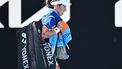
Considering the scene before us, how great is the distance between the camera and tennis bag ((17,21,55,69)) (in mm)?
5352

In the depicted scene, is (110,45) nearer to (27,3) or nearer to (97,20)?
(97,20)

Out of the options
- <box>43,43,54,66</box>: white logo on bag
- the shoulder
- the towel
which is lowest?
<box>43,43,54,66</box>: white logo on bag

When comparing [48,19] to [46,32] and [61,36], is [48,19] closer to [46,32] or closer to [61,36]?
[46,32]

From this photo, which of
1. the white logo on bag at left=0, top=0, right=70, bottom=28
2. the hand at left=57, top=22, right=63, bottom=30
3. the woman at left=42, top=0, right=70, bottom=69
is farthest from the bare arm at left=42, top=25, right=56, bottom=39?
the white logo on bag at left=0, top=0, right=70, bottom=28

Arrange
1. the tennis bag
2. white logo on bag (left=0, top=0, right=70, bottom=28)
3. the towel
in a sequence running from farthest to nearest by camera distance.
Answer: white logo on bag (left=0, top=0, right=70, bottom=28)
the towel
the tennis bag

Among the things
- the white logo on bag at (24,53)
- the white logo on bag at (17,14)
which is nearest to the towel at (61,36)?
the white logo on bag at (24,53)

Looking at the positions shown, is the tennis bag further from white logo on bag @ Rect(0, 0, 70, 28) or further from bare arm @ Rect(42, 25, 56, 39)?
white logo on bag @ Rect(0, 0, 70, 28)

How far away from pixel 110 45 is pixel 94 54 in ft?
0.78

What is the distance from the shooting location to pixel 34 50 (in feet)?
17.7

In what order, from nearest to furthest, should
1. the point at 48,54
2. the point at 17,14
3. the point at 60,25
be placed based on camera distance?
1. the point at 48,54
2. the point at 60,25
3. the point at 17,14

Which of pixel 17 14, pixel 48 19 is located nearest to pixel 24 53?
pixel 48 19

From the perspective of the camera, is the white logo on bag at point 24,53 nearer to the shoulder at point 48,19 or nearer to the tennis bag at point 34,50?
the tennis bag at point 34,50

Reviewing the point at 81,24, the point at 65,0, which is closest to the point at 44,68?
the point at 65,0

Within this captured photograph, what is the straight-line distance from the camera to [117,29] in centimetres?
715
